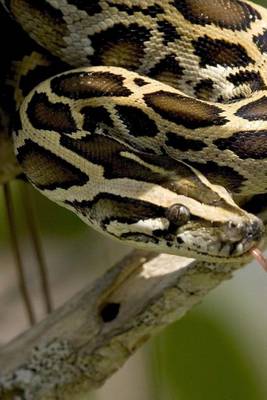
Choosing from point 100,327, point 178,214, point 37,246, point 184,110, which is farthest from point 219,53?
point 37,246

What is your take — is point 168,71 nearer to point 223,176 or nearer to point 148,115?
point 148,115

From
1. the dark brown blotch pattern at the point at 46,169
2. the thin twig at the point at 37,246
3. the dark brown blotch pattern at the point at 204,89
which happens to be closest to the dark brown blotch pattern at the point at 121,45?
the dark brown blotch pattern at the point at 204,89

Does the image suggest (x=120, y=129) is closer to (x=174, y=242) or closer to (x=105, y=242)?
(x=174, y=242)

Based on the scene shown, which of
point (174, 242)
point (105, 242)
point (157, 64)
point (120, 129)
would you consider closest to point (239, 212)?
point (174, 242)

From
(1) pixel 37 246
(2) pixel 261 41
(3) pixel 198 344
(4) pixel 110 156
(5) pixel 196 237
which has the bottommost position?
(3) pixel 198 344

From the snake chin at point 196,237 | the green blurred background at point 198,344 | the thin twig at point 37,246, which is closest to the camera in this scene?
the snake chin at point 196,237

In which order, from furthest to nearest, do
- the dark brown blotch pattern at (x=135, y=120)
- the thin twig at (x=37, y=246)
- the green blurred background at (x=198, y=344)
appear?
the thin twig at (x=37, y=246) < the green blurred background at (x=198, y=344) < the dark brown blotch pattern at (x=135, y=120)

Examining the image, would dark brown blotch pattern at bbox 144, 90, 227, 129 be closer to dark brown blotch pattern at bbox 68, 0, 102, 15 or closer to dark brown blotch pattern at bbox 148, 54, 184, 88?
dark brown blotch pattern at bbox 148, 54, 184, 88

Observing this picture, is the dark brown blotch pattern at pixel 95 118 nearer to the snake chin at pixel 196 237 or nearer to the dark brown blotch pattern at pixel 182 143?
the dark brown blotch pattern at pixel 182 143
